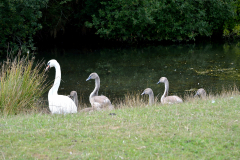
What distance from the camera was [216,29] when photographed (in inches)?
1430

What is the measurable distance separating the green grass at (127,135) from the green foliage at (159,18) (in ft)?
72.4

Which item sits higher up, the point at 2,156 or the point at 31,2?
the point at 31,2

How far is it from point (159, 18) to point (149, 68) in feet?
34.7

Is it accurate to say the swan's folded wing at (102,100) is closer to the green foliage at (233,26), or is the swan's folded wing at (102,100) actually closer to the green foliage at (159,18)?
the green foliage at (159,18)

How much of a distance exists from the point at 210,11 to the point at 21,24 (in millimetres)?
19826

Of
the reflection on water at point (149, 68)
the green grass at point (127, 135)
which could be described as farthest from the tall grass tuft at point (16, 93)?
the reflection on water at point (149, 68)

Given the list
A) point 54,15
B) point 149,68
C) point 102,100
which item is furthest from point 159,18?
point 102,100

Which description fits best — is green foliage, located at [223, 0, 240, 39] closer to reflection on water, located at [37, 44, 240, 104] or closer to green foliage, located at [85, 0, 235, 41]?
green foliage, located at [85, 0, 235, 41]

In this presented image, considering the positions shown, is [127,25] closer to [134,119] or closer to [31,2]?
[31,2]

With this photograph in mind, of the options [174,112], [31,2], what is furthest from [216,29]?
[174,112]

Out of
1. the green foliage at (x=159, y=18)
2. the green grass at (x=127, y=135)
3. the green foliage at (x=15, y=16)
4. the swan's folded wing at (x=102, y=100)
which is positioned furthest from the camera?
the green foliage at (x=159, y=18)

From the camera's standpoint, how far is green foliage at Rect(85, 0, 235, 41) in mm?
29106

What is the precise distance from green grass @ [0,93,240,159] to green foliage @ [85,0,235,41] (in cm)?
2207

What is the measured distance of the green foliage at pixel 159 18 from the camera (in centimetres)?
2911
